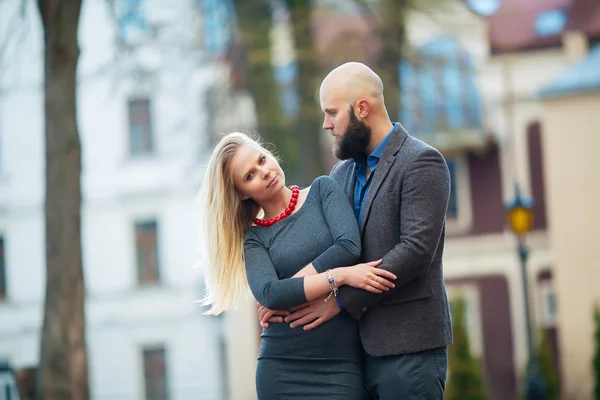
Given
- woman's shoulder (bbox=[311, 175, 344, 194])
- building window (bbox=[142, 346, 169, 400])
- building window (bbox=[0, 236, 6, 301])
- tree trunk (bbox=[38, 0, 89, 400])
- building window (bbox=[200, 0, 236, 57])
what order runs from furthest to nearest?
building window (bbox=[0, 236, 6, 301]) → building window (bbox=[142, 346, 169, 400]) → building window (bbox=[200, 0, 236, 57]) → tree trunk (bbox=[38, 0, 89, 400]) → woman's shoulder (bbox=[311, 175, 344, 194])

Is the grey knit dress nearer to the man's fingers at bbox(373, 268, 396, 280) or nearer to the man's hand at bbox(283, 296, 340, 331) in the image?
the man's hand at bbox(283, 296, 340, 331)

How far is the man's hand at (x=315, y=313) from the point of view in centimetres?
461

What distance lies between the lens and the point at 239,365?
1078 inches

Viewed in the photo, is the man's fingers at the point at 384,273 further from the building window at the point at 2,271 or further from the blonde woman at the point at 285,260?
the building window at the point at 2,271

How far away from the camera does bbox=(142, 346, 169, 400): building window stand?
33531 mm

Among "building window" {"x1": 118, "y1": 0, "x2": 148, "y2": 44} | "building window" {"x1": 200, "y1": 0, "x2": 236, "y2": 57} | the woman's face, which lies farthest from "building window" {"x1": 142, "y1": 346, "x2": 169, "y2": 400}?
the woman's face

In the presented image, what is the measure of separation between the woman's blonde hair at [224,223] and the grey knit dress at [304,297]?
102mm

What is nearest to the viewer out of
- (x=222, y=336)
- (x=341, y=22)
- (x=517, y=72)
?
(x=517, y=72)

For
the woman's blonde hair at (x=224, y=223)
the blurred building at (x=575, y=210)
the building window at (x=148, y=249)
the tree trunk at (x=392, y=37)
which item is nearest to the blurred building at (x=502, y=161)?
the blurred building at (x=575, y=210)

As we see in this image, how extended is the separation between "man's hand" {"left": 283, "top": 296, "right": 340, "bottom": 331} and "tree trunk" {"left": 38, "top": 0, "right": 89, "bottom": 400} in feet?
19.6

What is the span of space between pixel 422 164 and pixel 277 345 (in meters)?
0.99

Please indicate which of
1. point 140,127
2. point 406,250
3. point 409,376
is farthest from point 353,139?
point 140,127

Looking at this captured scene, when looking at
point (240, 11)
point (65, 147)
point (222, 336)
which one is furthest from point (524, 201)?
point (222, 336)

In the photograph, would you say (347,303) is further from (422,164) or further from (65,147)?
(65,147)
